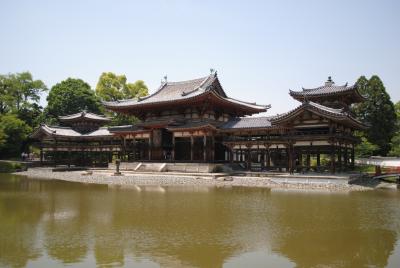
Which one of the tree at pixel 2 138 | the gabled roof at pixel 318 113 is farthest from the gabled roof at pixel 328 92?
the tree at pixel 2 138

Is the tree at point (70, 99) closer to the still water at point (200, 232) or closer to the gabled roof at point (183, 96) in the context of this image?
the gabled roof at point (183, 96)

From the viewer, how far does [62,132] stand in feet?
166

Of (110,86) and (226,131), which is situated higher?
(110,86)

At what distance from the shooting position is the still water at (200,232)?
936cm

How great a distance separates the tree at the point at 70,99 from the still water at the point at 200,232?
158 ft

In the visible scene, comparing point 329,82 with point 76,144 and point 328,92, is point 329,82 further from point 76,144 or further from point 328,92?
point 76,144

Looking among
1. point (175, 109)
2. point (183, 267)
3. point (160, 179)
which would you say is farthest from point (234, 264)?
point (175, 109)

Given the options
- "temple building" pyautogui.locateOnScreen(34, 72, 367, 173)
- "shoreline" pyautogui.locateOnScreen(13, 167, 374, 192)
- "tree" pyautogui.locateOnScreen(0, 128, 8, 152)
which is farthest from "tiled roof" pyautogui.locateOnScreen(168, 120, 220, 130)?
"tree" pyautogui.locateOnScreen(0, 128, 8, 152)

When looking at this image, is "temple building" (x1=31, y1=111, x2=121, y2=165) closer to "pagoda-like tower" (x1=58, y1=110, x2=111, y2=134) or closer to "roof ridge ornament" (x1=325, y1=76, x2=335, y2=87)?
"pagoda-like tower" (x1=58, y1=110, x2=111, y2=134)

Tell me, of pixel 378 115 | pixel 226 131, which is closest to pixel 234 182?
pixel 226 131

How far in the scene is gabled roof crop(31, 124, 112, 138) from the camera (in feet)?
160

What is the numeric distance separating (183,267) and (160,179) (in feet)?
74.0

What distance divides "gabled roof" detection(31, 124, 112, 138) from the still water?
29.4m

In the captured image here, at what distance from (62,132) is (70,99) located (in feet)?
58.4
